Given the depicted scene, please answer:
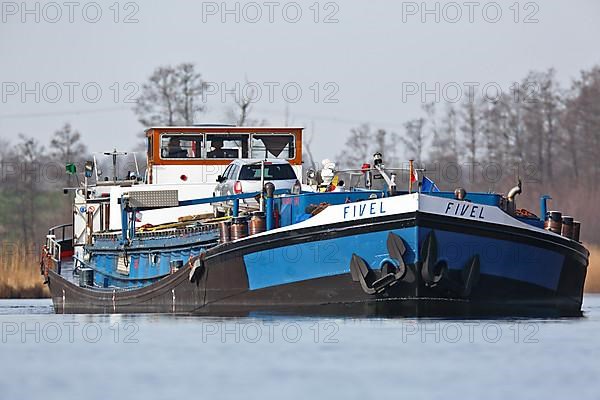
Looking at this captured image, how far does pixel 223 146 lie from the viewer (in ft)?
109

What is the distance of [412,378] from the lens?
58.1 feet

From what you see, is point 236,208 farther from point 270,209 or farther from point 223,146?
point 223,146

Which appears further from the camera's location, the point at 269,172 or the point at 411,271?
the point at 269,172

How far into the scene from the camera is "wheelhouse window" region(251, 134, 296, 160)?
3306 centimetres

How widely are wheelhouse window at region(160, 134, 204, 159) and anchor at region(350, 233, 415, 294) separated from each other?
9.12 metres

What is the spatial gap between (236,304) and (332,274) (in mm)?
2391

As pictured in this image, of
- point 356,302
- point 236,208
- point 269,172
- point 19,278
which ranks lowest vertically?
point 19,278

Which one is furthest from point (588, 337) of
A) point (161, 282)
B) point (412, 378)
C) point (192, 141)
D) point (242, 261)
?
point (192, 141)

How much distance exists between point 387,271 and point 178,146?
992cm

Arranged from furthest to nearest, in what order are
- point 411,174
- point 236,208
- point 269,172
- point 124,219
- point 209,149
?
point 209,149 < point 124,219 < point 269,172 < point 236,208 < point 411,174

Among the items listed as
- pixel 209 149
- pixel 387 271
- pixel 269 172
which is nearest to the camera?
pixel 387 271

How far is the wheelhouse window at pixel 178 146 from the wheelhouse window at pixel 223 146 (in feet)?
0.84

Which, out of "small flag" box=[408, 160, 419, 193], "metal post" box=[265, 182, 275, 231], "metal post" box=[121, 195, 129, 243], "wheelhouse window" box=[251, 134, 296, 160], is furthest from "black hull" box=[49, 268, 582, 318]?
"wheelhouse window" box=[251, 134, 296, 160]

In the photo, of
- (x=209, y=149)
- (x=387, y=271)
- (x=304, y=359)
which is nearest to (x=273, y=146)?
(x=209, y=149)
